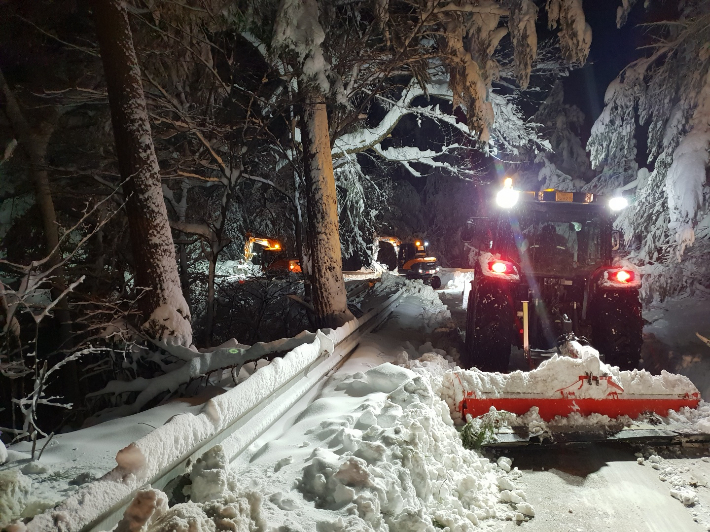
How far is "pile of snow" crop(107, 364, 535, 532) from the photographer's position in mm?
2010

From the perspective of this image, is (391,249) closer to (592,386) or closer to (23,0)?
(23,0)

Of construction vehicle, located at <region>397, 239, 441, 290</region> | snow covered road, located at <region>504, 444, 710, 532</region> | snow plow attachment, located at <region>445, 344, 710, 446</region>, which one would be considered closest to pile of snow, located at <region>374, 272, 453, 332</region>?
construction vehicle, located at <region>397, 239, 441, 290</region>

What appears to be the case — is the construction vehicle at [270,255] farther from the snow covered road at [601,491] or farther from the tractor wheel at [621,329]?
the snow covered road at [601,491]

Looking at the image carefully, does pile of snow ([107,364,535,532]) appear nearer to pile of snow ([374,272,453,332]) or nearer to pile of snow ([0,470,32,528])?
pile of snow ([0,470,32,528])

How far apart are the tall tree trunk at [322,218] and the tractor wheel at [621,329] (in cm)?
390

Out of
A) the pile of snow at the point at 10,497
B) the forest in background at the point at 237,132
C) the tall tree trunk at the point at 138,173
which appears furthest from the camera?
the forest in background at the point at 237,132

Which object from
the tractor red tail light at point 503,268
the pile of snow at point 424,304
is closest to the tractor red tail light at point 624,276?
the tractor red tail light at point 503,268

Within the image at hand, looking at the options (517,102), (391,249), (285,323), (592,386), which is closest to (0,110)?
(285,323)

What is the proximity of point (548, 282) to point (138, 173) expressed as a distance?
5609mm

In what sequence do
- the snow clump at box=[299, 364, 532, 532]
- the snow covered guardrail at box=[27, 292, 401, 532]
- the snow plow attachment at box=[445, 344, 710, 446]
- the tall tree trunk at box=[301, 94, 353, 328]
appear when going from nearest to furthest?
1. the snow covered guardrail at box=[27, 292, 401, 532]
2. the snow clump at box=[299, 364, 532, 532]
3. the snow plow attachment at box=[445, 344, 710, 446]
4. the tall tree trunk at box=[301, 94, 353, 328]

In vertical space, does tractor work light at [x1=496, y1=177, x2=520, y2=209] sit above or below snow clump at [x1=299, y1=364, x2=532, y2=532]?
above

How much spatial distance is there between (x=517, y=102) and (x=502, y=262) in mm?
8018

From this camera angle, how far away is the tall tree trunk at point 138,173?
5512mm

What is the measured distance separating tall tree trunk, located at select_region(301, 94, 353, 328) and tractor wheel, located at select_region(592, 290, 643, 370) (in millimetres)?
3905
